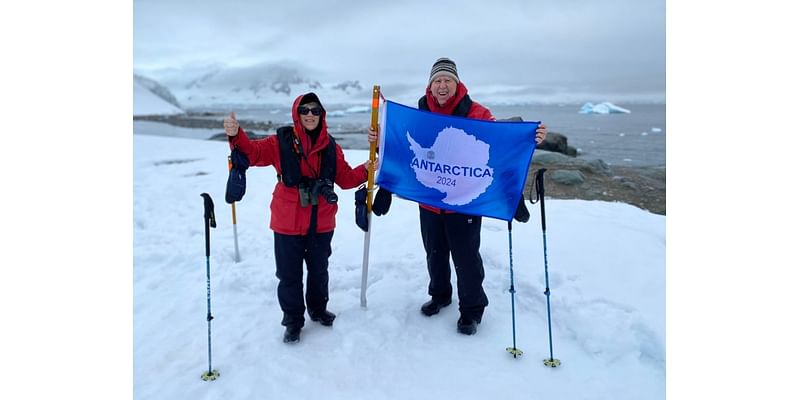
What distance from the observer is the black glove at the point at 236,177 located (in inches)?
153

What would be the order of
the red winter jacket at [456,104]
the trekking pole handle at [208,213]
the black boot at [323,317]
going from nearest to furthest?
the trekking pole handle at [208,213], the red winter jacket at [456,104], the black boot at [323,317]

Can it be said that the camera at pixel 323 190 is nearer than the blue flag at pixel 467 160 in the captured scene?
Yes

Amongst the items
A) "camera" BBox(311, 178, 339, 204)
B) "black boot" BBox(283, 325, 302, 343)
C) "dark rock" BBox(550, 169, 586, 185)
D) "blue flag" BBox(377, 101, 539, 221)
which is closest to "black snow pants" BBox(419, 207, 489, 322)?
"blue flag" BBox(377, 101, 539, 221)

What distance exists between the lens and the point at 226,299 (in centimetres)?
517

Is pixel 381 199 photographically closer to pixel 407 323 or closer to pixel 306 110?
pixel 306 110

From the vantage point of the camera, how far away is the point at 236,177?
393 centimetres

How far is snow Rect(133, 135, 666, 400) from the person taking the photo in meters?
3.71

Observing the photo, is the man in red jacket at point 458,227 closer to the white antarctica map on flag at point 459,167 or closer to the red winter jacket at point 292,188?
the white antarctica map on flag at point 459,167

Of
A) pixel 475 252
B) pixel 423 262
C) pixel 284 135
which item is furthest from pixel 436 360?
pixel 284 135

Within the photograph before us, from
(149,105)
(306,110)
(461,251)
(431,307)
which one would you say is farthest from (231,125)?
(149,105)

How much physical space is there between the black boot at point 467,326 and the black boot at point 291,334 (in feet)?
5.32

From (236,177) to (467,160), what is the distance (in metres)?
2.18

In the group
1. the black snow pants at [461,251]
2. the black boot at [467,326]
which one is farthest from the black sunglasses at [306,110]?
the black boot at [467,326]
